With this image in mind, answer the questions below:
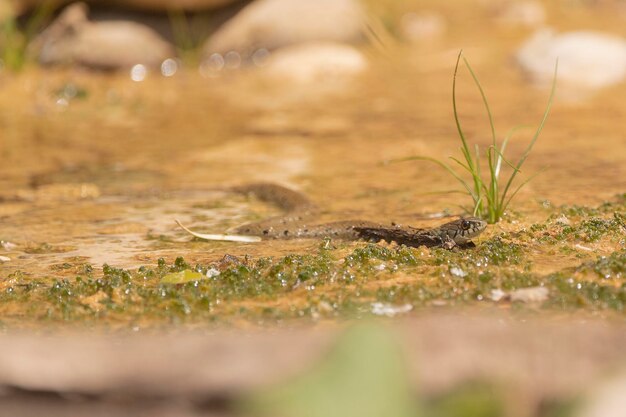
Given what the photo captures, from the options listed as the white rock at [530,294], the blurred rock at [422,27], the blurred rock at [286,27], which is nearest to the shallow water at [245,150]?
the white rock at [530,294]

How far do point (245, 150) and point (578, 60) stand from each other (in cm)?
371

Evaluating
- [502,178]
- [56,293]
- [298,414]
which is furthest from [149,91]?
[298,414]

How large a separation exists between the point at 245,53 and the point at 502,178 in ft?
18.1

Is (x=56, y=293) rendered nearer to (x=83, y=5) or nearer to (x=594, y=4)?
(x=83, y=5)

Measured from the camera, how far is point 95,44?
1022cm

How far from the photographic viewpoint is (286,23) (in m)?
10.6

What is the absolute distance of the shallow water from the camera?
187 inches

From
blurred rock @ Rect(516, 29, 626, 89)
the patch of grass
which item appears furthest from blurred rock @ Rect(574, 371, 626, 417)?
the patch of grass

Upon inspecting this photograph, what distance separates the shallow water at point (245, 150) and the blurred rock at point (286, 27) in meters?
0.56

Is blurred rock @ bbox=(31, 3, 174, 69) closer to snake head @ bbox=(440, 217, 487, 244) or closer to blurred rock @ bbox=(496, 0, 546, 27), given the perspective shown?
blurred rock @ bbox=(496, 0, 546, 27)

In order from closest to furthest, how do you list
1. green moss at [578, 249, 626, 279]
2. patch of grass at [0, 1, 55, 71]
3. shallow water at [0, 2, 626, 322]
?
green moss at [578, 249, 626, 279]
shallow water at [0, 2, 626, 322]
patch of grass at [0, 1, 55, 71]

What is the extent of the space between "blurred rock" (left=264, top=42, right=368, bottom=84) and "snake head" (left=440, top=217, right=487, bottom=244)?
18.2 ft

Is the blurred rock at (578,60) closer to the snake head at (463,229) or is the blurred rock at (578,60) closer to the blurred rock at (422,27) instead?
the blurred rock at (422,27)

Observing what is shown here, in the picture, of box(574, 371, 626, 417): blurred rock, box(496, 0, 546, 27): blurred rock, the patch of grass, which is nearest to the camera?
box(574, 371, 626, 417): blurred rock
